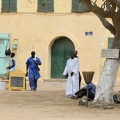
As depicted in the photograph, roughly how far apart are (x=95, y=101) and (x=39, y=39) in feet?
40.3

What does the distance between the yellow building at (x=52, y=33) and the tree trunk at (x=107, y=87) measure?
35.7 feet

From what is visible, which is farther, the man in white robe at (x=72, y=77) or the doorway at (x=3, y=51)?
the doorway at (x=3, y=51)

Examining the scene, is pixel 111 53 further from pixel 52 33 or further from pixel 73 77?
pixel 52 33

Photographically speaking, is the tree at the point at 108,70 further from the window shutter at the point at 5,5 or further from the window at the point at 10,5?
the window shutter at the point at 5,5

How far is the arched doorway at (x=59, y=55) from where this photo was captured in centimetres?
2603

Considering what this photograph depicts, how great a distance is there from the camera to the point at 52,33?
25672mm

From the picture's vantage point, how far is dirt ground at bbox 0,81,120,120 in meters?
11.8

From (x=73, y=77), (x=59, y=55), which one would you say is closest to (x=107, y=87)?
(x=73, y=77)

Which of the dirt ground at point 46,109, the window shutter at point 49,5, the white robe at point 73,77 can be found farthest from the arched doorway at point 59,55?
the white robe at point 73,77

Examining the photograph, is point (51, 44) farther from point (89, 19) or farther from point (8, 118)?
point (8, 118)

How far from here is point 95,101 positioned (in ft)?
45.5

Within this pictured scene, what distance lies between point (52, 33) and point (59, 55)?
128 centimetres

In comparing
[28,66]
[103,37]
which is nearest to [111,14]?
[28,66]

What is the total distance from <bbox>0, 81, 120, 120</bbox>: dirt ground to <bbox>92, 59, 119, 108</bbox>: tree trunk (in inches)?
10.8
